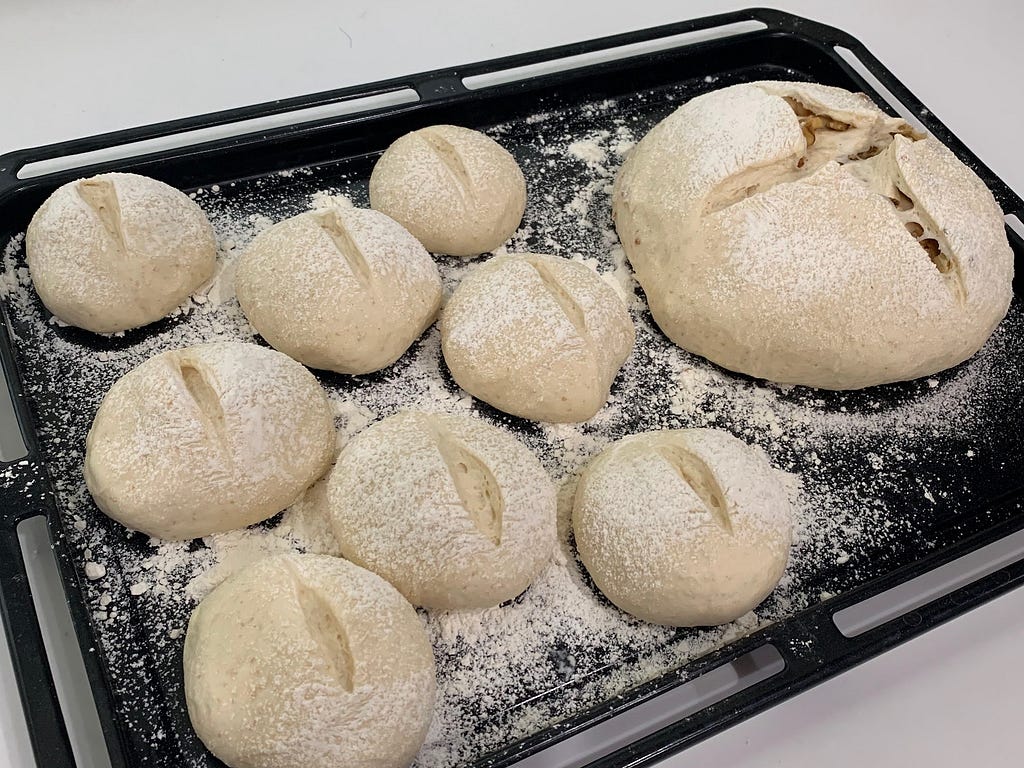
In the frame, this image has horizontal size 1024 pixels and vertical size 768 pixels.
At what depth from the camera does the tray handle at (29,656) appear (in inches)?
41.4

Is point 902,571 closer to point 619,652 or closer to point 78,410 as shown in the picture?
point 619,652

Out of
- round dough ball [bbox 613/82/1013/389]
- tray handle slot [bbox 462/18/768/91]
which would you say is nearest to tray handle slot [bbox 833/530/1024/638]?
round dough ball [bbox 613/82/1013/389]

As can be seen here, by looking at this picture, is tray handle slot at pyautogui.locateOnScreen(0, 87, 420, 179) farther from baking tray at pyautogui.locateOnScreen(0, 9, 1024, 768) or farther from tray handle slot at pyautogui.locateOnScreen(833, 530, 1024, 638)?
tray handle slot at pyautogui.locateOnScreen(833, 530, 1024, 638)

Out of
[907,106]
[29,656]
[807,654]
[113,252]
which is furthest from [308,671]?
[907,106]

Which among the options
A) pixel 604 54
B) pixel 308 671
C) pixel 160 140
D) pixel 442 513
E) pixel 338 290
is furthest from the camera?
pixel 604 54

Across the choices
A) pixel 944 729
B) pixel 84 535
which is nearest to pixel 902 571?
pixel 944 729

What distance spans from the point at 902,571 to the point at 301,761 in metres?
0.97

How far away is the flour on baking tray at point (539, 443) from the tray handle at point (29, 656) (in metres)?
0.09

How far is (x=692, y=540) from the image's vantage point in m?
1.26

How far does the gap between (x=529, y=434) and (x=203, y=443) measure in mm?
570

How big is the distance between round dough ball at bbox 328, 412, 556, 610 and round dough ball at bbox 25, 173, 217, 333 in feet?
1.63

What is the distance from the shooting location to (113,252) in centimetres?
145

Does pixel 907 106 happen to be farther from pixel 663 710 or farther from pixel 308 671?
A: pixel 308 671

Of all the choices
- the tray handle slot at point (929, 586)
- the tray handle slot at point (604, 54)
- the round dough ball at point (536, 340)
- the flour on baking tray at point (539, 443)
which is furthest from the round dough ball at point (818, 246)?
the tray handle slot at point (604, 54)
